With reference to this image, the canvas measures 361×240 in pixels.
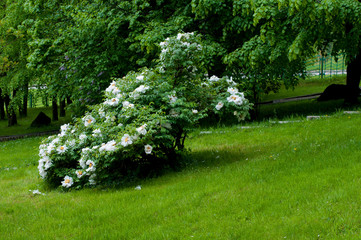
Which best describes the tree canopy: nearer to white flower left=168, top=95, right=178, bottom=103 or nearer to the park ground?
the park ground

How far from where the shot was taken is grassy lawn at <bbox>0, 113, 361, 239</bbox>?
15.7 ft

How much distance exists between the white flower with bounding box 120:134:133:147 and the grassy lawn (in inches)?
29.8

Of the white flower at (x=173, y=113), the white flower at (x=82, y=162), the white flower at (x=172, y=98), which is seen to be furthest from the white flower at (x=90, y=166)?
the white flower at (x=172, y=98)

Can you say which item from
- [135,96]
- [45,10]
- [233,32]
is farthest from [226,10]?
[45,10]

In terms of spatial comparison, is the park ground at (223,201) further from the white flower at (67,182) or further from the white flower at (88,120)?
the white flower at (88,120)

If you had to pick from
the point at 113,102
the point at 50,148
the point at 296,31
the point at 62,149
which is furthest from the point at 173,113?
the point at 296,31

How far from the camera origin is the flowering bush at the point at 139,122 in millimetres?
7238

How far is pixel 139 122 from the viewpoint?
24.1 feet

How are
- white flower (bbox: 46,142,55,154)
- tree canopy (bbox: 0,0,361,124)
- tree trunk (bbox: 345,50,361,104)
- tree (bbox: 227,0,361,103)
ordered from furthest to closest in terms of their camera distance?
tree trunk (bbox: 345,50,361,104) < tree canopy (bbox: 0,0,361,124) < tree (bbox: 227,0,361,103) < white flower (bbox: 46,142,55,154)

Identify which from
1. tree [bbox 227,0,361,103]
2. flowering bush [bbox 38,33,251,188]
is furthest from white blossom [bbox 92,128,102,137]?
tree [bbox 227,0,361,103]

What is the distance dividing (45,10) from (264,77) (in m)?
10.9

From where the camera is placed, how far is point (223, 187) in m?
6.20

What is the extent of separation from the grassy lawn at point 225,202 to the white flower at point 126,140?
2.48 ft

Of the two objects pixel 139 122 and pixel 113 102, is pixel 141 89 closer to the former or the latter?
pixel 113 102
